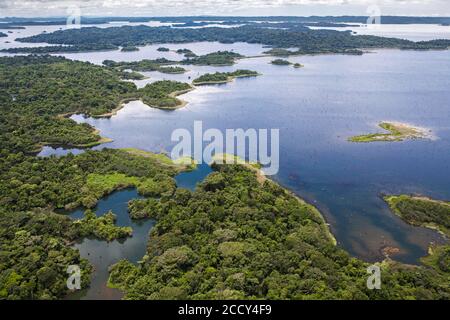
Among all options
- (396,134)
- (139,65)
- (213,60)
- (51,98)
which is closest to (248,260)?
(396,134)

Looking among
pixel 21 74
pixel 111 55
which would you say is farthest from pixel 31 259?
pixel 111 55

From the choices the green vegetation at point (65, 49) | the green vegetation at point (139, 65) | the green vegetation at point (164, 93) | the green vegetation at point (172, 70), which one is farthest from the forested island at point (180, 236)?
the green vegetation at point (65, 49)

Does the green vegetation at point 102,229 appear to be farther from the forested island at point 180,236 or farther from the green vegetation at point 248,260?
the green vegetation at point 248,260

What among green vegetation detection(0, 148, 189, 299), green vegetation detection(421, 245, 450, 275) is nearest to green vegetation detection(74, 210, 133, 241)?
green vegetation detection(0, 148, 189, 299)

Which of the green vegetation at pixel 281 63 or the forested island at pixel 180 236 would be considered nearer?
the forested island at pixel 180 236

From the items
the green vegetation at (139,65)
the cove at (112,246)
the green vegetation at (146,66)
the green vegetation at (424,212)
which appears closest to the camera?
the cove at (112,246)

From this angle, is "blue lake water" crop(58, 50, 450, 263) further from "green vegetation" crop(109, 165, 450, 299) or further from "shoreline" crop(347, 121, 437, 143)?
"green vegetation" crop(109, 165, 450, 299)
